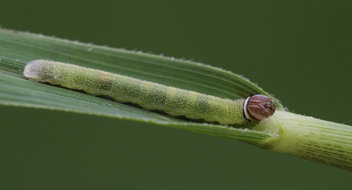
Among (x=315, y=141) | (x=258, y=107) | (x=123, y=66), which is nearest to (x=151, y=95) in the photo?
(x=123, y=66)

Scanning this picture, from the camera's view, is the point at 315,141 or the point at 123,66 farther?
the point at 123,66

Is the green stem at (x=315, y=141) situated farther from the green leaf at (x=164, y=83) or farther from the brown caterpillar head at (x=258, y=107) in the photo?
the brown caterpillar head at (x=258, y=107)

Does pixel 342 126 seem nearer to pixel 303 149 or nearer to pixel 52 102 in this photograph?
pixel 303 149

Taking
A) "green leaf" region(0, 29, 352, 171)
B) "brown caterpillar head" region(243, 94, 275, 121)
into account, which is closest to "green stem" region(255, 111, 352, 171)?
"green leaf" region(0, 29, 352, 171)

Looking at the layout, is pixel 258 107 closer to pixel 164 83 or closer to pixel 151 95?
pixel 164 83

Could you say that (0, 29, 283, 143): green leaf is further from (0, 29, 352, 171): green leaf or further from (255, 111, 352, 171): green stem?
(255, 111, 352, 171): green stem

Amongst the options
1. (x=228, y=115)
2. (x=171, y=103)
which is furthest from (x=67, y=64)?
(x=228, y=115)

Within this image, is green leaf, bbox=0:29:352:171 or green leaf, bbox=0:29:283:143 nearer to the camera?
green leaf, bbox=0:29:352:171

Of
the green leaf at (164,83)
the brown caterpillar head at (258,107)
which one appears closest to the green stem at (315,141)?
the green leaf at (164,83)
